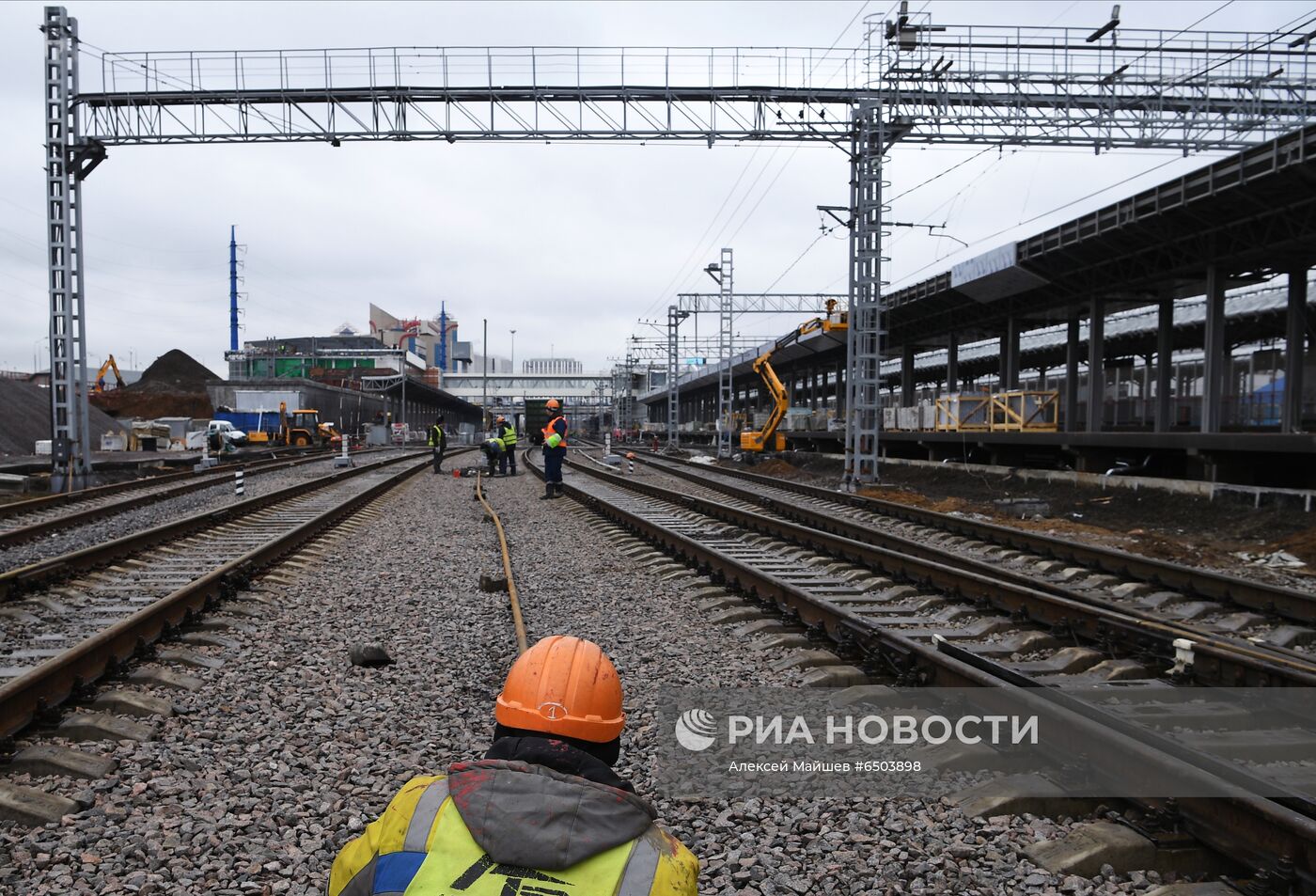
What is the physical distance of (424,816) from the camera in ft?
6.03

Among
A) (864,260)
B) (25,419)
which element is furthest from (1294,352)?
(25,419)

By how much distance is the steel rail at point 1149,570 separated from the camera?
25.2 ft

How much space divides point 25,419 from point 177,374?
42444 millimetres

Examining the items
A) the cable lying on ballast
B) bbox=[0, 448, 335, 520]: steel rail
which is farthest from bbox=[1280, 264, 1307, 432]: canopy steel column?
bbox=[0, 448, 335, 520]: steel rail

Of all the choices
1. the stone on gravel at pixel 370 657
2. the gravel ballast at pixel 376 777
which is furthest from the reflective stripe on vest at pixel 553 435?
the stone on gravel at pixel 370 657

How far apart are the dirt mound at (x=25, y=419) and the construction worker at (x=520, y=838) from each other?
39.2 meters

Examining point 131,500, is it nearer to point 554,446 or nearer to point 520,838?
point 554,446

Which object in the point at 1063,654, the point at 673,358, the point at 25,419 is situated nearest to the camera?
the point at 1063,654

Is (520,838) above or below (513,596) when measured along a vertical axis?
above

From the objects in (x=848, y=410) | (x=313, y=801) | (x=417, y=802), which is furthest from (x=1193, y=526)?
(x=417, y=802)

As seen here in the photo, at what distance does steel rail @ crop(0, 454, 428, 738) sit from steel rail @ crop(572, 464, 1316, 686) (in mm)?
6281

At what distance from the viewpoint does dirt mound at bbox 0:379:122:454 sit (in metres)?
35.9

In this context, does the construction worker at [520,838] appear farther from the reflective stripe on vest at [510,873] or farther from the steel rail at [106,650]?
the steel rail at [106,650]

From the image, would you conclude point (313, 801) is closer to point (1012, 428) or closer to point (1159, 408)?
point (1012, 428)
